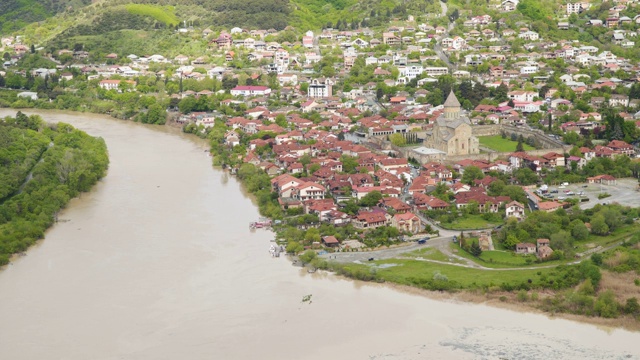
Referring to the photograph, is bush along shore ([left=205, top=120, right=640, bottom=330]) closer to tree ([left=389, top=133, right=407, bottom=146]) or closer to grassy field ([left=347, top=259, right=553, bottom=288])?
grassy field ([left=347, top=259, right=553, bottom=288])

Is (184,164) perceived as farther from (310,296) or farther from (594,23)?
(594,23)

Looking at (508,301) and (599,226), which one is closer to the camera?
(508,301)

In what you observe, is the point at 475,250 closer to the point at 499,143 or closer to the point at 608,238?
the point at 608,238

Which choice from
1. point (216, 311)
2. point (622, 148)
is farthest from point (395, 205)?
point (622, 148)

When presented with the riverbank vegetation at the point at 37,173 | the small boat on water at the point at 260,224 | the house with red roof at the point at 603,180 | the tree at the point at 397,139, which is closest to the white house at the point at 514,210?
the house with red roof at the point at 603,180

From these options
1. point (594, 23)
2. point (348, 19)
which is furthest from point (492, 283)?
point (348, 19)

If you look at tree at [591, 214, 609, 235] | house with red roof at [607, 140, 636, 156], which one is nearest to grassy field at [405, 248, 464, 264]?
tree at [591, 214, 609, 235]
